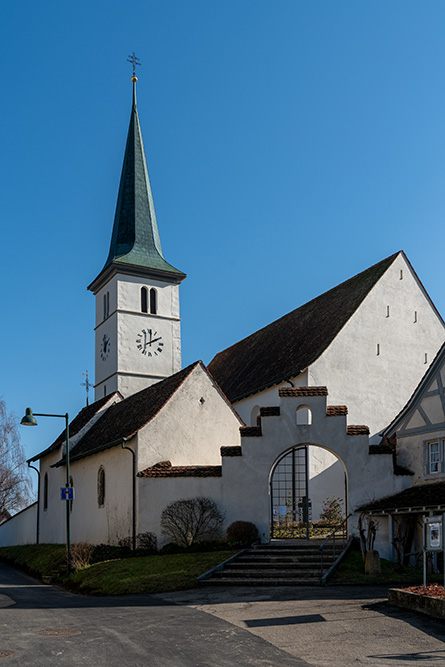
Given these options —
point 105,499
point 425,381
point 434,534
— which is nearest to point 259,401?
point 105,499

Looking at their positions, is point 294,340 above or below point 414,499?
above

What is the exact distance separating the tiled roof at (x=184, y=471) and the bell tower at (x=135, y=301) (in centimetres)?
2402

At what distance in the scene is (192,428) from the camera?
2730 cm

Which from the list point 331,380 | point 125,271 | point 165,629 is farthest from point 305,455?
point 125,271

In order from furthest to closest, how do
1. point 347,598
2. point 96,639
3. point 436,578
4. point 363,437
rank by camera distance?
point 363,437 → point 436,578 → point 347,598 → point 96,639

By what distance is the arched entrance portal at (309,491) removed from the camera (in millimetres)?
28328

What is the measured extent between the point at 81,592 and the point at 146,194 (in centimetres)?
3875

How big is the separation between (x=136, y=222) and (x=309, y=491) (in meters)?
30.2

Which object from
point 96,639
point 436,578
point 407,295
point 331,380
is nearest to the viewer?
point 96,639

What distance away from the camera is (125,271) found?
168 ft

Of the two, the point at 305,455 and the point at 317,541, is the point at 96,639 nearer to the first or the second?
the point at 317,541

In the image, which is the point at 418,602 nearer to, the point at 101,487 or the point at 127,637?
the point at 127,637

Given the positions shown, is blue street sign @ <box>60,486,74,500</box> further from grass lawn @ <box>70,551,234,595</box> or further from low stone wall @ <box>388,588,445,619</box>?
low stone wall @ <box>388,588,445,619</box>

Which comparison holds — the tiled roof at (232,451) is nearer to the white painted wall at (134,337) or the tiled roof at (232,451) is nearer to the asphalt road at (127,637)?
the asphalt road at (127,637)
